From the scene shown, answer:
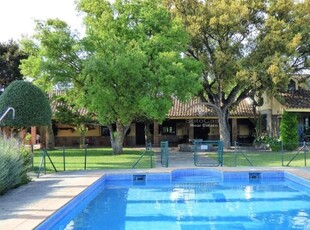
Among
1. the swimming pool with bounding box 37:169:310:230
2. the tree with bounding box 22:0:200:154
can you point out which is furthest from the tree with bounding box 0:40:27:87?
the swimming pool with bounding box 37:169:310:230

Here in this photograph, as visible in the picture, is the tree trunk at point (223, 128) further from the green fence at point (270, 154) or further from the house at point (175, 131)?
the house at point (175, 131)

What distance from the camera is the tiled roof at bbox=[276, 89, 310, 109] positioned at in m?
31.5

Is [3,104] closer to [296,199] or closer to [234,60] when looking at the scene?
[296,199]

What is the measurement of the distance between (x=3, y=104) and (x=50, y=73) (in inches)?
274

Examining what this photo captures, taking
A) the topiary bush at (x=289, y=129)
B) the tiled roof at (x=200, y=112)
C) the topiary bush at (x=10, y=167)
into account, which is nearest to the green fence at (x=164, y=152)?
the topiary bush at (x=10, y=167)

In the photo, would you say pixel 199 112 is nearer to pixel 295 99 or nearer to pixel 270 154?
pixel 295 99

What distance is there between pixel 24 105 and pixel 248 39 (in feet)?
56.2

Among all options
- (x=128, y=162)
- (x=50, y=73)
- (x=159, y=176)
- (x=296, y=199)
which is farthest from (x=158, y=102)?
(x=296, y=199)

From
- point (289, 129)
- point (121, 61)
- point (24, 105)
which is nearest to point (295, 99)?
point (289, 129)

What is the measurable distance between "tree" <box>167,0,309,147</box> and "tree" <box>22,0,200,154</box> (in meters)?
2.98

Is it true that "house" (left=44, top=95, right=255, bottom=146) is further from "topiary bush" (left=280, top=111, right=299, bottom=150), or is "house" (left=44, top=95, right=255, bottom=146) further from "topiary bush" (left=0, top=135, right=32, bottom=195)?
"topiary bush" (left=0, top=135, right=32, bottom=195)

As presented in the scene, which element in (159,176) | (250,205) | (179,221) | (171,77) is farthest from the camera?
(171,77)

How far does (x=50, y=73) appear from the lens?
25.9 meters

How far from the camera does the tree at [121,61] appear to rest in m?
24.8
